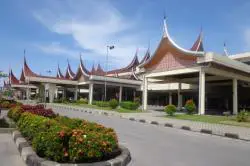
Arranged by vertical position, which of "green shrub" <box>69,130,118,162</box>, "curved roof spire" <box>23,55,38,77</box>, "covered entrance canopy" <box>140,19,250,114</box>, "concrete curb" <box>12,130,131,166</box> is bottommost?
"concrete curb" <box>12,130,131,166</box>

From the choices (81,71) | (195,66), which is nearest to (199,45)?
(195,66)

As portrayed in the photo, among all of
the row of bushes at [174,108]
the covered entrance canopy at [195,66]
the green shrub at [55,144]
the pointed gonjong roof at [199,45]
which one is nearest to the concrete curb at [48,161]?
the green shrub at [55,144]

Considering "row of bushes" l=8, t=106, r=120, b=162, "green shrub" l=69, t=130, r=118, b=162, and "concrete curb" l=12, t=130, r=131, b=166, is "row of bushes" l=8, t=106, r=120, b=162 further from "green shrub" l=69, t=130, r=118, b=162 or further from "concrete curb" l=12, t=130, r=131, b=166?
"concrete curb" l=12, t=130, r=131, b=166

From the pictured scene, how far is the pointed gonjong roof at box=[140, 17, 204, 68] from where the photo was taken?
84.7 feet

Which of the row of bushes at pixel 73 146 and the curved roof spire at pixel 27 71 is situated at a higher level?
the curved roof spire at pixel 27 71

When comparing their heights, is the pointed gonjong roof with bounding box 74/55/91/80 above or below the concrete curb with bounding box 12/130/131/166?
above

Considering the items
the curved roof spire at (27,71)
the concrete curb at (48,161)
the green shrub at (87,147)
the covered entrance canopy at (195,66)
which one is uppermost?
the curved roof spire at (27,71)

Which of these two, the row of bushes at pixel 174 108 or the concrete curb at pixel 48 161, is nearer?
the concrete curb at pixel 48 161

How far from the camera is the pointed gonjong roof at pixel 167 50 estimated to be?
84.7 feet

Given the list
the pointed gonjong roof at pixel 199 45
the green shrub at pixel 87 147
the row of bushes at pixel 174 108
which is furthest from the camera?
the pointed gonjong roof at pixel 199 45

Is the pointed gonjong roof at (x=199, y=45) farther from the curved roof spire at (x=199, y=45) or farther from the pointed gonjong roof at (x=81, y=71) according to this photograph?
the pointed gonjong roof at (x=81, y=71)

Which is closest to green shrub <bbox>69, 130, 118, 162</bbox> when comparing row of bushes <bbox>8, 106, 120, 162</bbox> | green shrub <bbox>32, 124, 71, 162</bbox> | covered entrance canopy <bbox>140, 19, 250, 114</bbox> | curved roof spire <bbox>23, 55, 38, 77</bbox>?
row of bushes <bbox>8, 106, 120, 162</bbox>

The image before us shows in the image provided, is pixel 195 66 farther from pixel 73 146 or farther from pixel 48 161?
pixel 48 161

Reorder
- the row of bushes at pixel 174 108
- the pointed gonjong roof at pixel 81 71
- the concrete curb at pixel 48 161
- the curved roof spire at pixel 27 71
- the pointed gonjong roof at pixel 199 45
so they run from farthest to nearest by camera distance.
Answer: the curved roof spire at pixel 27 71 → the pointed gonjong roof at pixel 81 71 → the pointed gonjong roof at pixel 199 45 → the row of bushes at pixel 174 108 → the concrete curb at pixel 48 161
